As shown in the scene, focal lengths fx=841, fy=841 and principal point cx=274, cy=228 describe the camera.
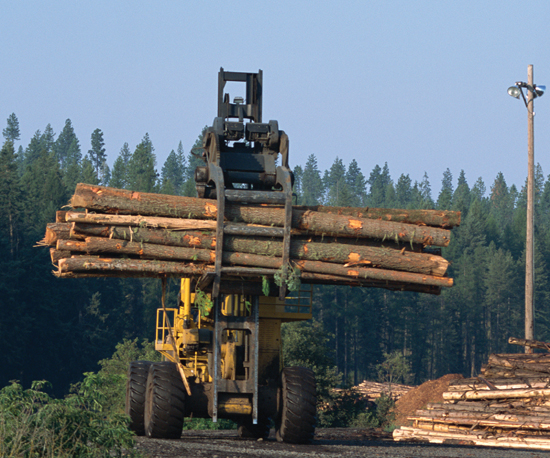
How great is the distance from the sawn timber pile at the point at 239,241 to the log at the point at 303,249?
0.05 ft

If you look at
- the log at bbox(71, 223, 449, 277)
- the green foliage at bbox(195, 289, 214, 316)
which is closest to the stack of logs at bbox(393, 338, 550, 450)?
the log at bbox(71, 223, 449, 277)

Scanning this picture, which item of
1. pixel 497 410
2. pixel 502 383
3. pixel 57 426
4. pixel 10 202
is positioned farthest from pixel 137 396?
pixel 10 202

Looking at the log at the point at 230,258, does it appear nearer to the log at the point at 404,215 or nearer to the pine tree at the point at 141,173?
the log at the point at 404,215

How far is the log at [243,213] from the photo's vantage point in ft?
45.5

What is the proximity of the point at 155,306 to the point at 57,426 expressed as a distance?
285 ft

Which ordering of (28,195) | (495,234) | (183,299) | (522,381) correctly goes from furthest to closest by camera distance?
(495,234)
(28,195)
(522,381)
(183,299)

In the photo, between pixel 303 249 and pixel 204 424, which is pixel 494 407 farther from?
pixel 204 424

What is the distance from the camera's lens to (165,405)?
14.8 meters

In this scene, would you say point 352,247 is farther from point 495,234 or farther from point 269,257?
point 495,234

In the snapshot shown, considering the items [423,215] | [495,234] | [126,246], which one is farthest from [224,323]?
[495,234]

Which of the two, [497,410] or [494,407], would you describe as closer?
[497,410]

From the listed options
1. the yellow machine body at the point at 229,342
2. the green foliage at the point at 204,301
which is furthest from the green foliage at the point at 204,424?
the green foliage at the point at 204,301

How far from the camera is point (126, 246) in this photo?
45.4ft

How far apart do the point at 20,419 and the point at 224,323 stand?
6.02m
